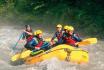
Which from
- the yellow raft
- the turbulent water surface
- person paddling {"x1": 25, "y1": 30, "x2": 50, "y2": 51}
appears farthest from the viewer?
person paddling {"x1": 25, "y1": 30, "x2": 50, "y2": 51}

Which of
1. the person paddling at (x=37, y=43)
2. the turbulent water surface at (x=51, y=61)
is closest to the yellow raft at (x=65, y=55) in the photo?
Answer: the turbulent water surface at (x=51, y=61)

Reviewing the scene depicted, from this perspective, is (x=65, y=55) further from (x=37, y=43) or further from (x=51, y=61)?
(x=37, y=43)

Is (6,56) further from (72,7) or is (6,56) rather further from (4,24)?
(4,24)

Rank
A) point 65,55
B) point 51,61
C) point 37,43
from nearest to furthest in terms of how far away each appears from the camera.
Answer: point 51,61
point 65,55
point 37,43

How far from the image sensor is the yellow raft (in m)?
12.4

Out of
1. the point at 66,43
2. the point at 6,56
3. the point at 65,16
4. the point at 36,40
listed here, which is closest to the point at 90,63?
the point at 66,43

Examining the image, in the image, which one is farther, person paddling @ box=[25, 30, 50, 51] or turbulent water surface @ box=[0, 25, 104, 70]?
person paddling @ box=[25, 30, 50, 51]

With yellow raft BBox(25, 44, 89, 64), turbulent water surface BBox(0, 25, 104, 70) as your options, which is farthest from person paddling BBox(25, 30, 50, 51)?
turbulent water surface BBox(0, 25, 104, 70)

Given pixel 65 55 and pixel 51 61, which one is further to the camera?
pixel 65 55

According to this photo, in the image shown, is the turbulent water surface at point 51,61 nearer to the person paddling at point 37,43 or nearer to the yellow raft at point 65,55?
the yellow raft at point 65,55

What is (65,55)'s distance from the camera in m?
12.5

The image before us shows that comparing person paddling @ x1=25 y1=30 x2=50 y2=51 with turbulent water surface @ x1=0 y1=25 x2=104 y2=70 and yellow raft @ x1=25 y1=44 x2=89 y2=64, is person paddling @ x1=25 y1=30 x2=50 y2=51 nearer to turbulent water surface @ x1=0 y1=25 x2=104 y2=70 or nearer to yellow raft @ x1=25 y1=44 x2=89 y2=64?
yellow raft @ x1=25 y1=44 x2=89 y2=64

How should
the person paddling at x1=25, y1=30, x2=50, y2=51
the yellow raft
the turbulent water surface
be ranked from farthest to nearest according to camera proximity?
the person paddling at x1=25, y1=30, x2=50, y2=51 → the yellow raft → the turbulent water surface

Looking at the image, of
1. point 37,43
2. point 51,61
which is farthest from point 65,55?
point 37,43
